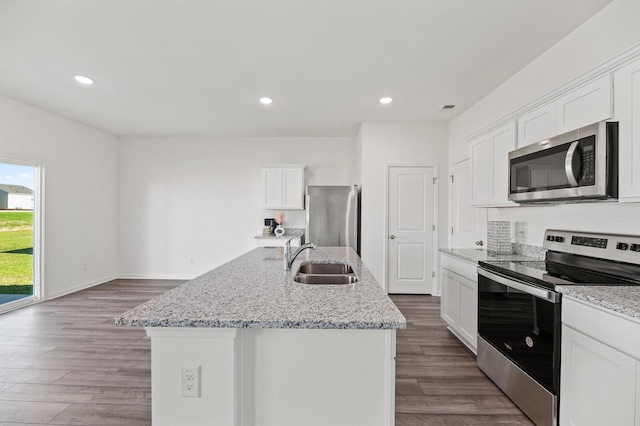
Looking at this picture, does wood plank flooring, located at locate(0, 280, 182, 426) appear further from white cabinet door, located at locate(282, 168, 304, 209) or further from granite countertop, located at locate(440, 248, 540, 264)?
white cabinet door, located at locate(282, 168, 304, 209)

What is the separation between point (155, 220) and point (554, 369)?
19.5ft

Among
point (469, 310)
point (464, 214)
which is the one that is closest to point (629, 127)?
point (469, 310)

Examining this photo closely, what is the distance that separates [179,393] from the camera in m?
1.13

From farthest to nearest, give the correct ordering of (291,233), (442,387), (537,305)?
1. (291,233)
2. (442,387)
3. (537,305)

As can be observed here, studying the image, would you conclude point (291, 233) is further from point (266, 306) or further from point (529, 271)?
point (266, 306)

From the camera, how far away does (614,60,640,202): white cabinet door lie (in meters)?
1.55

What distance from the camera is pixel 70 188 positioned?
4.67 meters

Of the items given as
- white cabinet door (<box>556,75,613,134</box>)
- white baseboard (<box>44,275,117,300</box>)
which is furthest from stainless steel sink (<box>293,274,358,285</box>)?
white baseboard (<box>44,275,117,300</box>)

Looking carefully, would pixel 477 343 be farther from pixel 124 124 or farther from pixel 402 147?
pixel 124 124

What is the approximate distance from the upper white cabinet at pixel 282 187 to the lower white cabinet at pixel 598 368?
4.06 metres

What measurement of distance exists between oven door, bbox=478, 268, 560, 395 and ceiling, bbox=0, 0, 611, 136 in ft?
6.14

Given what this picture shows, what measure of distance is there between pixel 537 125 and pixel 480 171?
0.78 meters

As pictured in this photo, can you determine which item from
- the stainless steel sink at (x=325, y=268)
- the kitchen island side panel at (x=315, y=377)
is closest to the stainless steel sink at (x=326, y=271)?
the stainless steel sink at (x=325, y=268)

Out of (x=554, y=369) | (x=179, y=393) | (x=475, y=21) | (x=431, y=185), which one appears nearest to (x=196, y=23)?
(x=475, y=21)
